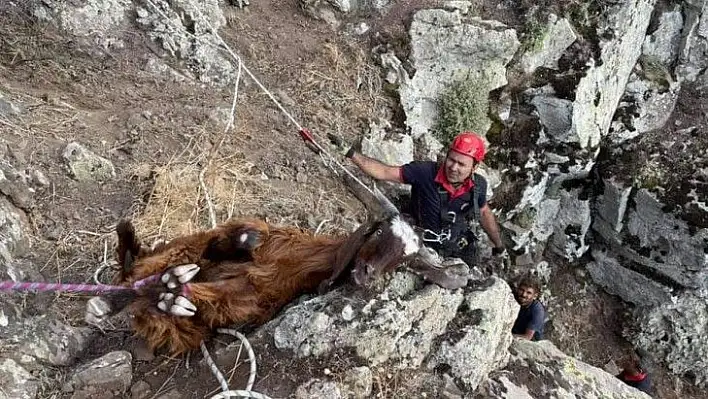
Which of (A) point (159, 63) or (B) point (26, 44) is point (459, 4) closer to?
(A) point (159, 63)

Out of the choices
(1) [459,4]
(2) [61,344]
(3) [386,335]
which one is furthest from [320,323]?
(1) [459,4]

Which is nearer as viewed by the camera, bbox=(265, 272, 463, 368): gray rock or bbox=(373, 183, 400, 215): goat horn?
bbox=(265, 272, 463, 368): gray rock

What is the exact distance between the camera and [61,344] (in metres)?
3.31

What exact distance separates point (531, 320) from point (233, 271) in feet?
9.87

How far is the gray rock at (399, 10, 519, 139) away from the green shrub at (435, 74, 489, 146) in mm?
41

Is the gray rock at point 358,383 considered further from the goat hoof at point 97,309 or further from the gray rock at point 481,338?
the goat hoof at point 97,309

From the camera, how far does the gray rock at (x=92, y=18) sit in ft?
17.2

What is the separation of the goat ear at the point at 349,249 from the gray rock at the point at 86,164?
224 cm

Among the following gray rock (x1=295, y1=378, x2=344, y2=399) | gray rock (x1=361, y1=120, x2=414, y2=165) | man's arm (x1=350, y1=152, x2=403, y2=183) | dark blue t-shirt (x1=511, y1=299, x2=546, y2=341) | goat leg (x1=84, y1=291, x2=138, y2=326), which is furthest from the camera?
gray rock (x1=361, y1=120, x2=414, y2=165)

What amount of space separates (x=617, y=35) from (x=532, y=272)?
9.92ft

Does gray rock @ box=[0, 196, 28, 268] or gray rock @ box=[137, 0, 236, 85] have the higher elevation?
gray rock @ box=[137, 0, 236, 85]

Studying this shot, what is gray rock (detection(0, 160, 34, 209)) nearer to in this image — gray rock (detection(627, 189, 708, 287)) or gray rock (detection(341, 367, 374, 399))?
gray rock (detection(341, 367, 374, 399))

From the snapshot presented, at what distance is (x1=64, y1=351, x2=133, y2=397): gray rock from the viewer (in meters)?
3.00

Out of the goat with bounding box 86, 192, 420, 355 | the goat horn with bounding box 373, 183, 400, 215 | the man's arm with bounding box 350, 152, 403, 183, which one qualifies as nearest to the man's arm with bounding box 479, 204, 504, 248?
the man's arm with bounding box 350, 152, 403, 183
